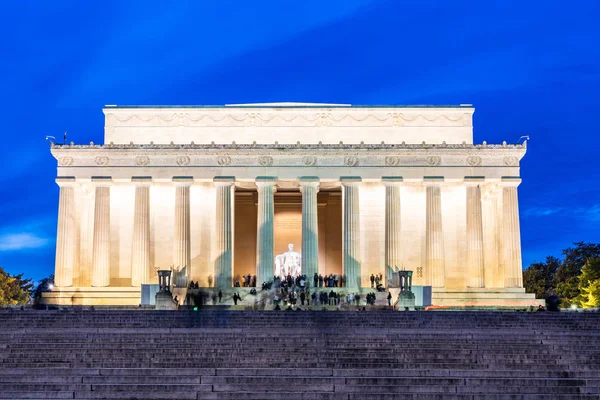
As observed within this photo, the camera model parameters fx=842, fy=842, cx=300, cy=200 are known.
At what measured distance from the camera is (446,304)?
61.0 meters

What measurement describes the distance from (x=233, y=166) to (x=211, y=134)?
189 inches

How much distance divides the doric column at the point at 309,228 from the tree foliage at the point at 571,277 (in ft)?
72.7

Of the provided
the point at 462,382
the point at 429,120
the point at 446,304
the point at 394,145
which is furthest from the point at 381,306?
the point at 462,382

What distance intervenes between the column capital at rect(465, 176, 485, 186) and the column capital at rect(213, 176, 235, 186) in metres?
17.4

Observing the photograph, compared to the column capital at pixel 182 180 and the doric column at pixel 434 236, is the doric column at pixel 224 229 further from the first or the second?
the doric column at pixel 434 236

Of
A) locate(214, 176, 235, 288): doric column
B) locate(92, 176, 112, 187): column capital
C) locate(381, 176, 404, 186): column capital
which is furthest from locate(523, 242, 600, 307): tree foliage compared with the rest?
locate(92, 176, 112, 187): column capital

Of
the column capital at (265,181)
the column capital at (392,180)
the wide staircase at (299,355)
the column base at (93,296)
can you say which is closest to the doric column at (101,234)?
the column base at (93,296)

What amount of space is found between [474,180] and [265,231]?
15.9 meters

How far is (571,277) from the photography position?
80.8 meters

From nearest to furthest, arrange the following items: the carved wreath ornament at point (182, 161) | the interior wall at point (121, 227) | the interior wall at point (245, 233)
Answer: the carved wreath ornament at point (182, 161) < the interior wall at point (121, 227) < the interior wall at point (245, 233)

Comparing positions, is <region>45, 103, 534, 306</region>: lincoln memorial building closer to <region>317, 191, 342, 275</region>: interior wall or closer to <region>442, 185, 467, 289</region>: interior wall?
<region>442, 185, 467, 289</region>: interior wall

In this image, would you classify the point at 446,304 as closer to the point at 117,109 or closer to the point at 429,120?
the point at 429,120

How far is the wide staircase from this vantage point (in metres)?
26.3

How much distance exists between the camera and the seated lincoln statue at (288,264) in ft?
220
